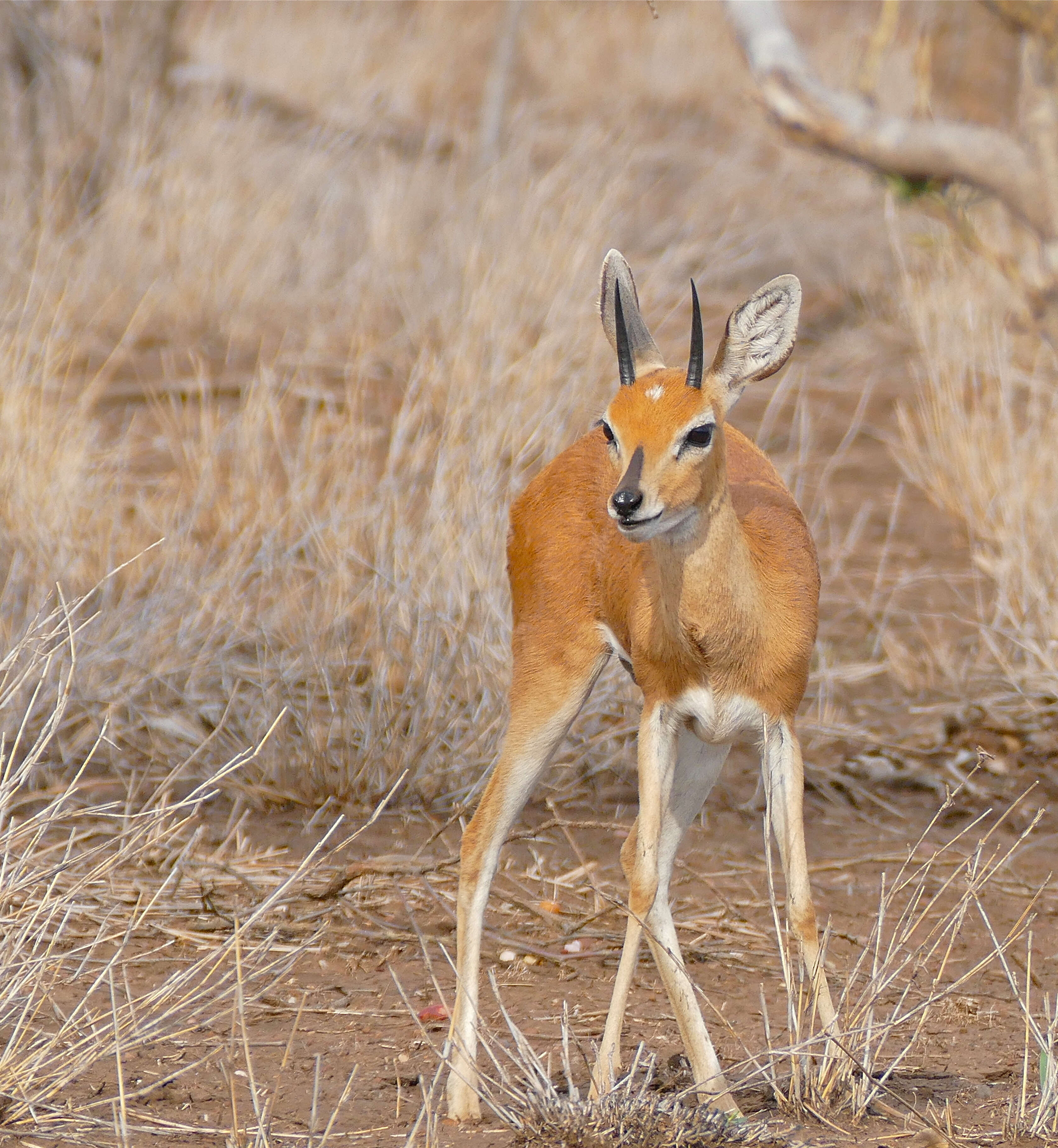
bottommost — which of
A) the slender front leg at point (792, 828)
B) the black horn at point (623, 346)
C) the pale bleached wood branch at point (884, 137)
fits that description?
the slender front leg at point (792, 828)

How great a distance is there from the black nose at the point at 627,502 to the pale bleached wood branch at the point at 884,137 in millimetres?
3923

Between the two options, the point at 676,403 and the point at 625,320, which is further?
the point at 625,320

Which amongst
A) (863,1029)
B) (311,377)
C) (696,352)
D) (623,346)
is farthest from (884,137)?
(863,1029)

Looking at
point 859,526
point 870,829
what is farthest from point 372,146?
point 870,829

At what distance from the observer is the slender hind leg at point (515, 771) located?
3.65 metres

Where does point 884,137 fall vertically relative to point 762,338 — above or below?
above

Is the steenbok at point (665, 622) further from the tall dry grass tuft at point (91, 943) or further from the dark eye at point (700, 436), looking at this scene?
the tall dry grass tuft at point (91, 943)

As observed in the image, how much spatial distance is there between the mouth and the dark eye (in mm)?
184

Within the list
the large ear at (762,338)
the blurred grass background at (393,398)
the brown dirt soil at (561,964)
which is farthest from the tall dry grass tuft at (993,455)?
the large ear at (762,338)

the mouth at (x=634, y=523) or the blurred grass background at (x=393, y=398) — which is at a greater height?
the mouth at (x=634, y=523)

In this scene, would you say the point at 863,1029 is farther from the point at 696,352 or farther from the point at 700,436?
the point at 696,352

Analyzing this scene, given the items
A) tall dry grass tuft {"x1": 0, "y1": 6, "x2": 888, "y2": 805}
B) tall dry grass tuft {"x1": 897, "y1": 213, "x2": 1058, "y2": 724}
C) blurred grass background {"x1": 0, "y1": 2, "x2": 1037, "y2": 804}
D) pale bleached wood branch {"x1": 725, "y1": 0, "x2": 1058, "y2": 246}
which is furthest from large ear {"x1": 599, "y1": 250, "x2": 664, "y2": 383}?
pale bleached wood branch {"x1": 725, "y1": 0, "x2": 1058, "y2": 246}

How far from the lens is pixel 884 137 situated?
6441 millimetres

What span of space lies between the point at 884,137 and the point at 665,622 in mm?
3743
